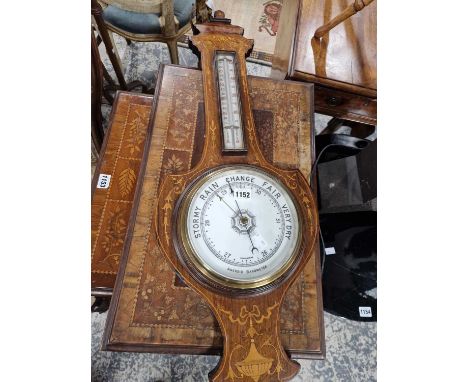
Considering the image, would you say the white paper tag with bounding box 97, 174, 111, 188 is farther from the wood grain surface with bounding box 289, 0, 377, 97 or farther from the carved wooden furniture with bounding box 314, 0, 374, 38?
the carved wooden furniture with bounding box 314, 0, 374, 38

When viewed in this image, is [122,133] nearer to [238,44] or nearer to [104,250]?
[104,250]

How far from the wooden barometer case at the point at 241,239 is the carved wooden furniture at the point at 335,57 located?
59 cm

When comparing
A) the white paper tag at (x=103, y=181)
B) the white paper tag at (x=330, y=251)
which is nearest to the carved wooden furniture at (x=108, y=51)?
the white paper tag at (x=103, y=181)

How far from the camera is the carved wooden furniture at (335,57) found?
4.21ft

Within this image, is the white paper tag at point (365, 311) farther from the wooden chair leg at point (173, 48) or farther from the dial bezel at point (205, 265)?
the wooden chair leg at point (173, 48)

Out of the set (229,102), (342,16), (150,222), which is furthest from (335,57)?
(150,222)

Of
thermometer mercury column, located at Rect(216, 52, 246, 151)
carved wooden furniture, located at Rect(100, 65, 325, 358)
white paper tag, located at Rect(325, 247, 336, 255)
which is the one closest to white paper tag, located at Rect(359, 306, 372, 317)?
white paper tag, located at Rect(325, 247, 336, 255)

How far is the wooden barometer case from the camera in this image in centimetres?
74

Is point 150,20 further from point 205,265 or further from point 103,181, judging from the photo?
point 205,265

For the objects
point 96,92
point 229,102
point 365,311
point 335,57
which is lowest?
point 365,311

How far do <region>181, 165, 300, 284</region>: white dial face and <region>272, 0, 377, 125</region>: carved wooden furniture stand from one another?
67cm

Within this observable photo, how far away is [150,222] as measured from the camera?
102cm

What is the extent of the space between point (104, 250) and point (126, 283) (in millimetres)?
202

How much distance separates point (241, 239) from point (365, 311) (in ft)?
3.10
